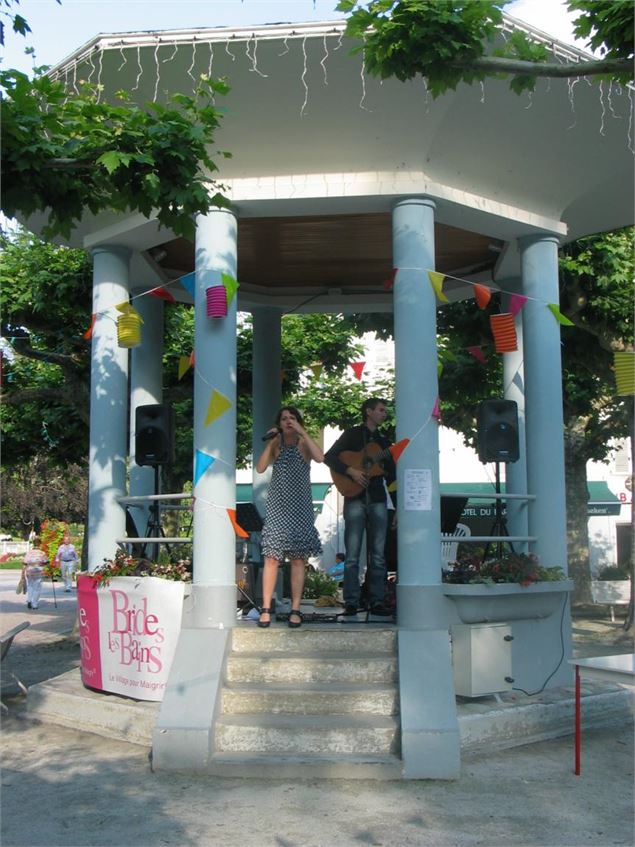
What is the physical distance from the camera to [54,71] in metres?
8.12

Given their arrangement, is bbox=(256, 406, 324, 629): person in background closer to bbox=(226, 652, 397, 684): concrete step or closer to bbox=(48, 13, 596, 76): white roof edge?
bbox=(226, 652, 397, 684): concrete step

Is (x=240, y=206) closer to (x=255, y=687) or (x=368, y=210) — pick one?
(x=368, y=210)

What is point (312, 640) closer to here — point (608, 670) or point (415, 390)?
point (415, 390)

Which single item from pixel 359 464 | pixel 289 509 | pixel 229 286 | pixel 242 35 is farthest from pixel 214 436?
pixel 242 35

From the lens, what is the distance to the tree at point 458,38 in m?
5.74

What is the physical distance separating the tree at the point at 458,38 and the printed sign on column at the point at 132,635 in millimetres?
4492

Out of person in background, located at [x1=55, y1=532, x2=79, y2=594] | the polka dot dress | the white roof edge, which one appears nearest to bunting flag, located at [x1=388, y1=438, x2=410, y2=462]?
the polka dot dress

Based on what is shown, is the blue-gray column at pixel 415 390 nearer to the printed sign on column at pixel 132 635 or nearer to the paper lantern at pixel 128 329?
the printed sign on column at pixel 132 635

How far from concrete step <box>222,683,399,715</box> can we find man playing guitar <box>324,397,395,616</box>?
5.31 feet

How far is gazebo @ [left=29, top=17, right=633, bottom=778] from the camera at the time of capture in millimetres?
7617

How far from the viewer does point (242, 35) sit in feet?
24.9

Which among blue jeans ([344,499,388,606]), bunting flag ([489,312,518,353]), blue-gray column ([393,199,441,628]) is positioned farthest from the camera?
bunting flag ([489,312,518,353])

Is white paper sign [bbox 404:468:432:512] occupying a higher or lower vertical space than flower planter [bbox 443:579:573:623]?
higher

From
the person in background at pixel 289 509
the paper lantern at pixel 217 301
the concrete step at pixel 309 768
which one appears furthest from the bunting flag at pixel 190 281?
the concrete step at pixel 309 768
